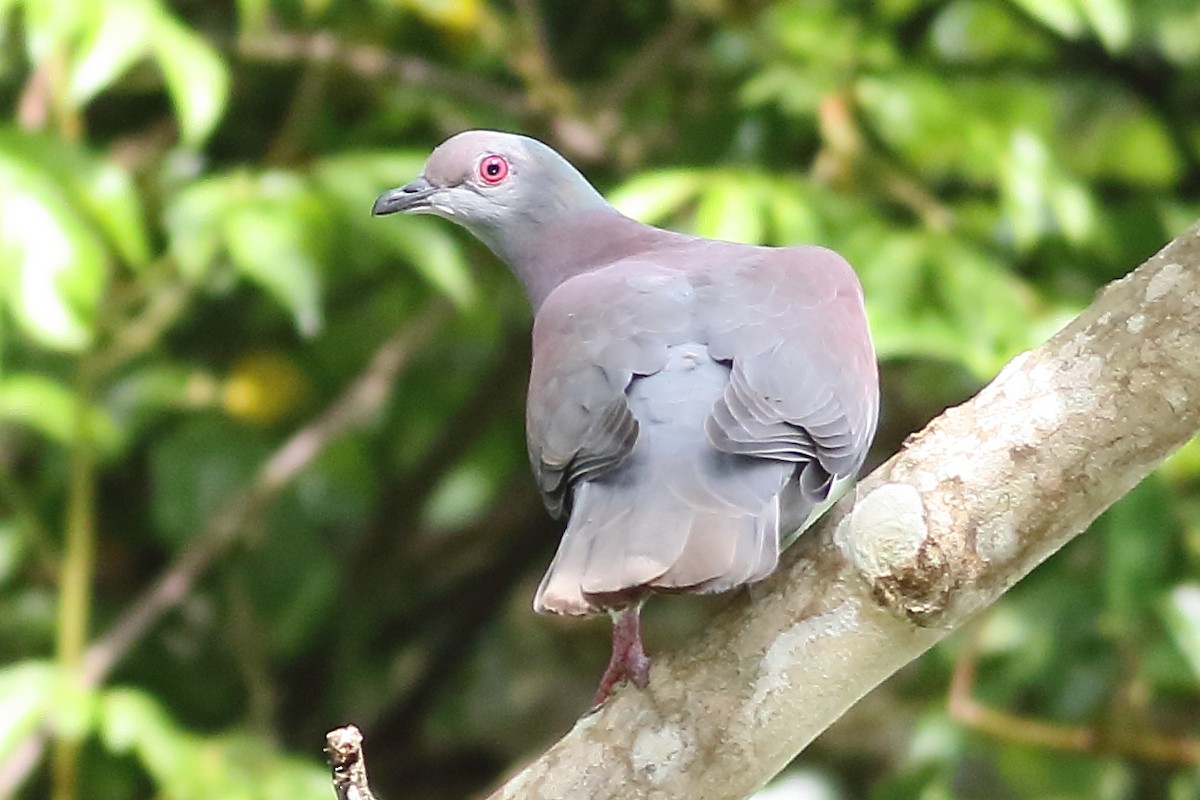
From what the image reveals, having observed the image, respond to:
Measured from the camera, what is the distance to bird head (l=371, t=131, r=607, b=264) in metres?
2.57

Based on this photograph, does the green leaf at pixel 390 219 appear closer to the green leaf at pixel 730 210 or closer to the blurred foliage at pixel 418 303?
the blurred foliage at pixel 418 303

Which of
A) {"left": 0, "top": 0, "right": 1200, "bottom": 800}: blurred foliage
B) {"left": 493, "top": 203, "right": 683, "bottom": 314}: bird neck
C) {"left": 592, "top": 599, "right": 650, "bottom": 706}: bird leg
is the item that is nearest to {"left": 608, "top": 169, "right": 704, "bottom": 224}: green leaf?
{"left": 0, "top": 0, "right": 1200, "bottom": 800}: blurred foliage

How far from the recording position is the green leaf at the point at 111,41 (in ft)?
8.33

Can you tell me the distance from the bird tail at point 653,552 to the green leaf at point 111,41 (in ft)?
4.06

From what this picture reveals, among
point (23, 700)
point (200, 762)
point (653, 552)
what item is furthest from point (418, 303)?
point (653, 552)

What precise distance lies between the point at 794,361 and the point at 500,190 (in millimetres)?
785

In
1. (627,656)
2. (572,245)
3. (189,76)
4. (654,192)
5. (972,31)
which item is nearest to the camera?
(627,656)

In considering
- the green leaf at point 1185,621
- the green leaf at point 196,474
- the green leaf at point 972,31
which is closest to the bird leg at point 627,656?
the green leaf at point 1185,621

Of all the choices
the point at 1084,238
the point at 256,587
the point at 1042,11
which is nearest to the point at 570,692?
the point at 256,587

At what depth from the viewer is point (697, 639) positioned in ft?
5.88

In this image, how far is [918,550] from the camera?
1683mm

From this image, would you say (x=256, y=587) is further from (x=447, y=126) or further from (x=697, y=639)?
(x=697, y=639)

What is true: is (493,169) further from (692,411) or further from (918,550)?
(918,550)

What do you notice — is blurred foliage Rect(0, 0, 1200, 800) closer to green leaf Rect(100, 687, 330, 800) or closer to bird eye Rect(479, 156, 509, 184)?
green leaf Rect(100, 687, 330, 800)
